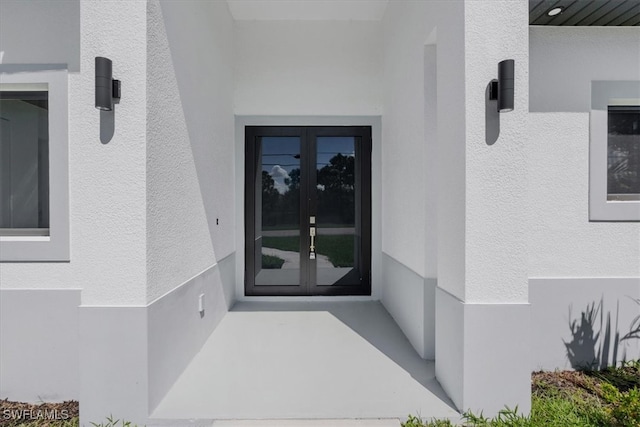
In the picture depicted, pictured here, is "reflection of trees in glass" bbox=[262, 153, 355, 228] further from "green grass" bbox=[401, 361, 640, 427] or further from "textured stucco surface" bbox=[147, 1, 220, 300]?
"green grass" bbox=[401, 361, 640, 427]

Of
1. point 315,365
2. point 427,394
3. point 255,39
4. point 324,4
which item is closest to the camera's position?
point 427,394

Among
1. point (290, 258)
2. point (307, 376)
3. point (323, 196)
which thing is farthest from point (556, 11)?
point (290, 258)

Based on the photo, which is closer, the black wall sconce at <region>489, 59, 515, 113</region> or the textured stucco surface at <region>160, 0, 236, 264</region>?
Result: the black wall sconce at <region>489, 59, 515, 113</region>

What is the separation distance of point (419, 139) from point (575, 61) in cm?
203

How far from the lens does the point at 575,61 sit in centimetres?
412

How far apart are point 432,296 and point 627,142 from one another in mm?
3084

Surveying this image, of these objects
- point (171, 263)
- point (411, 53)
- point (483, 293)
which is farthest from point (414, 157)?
point (171, 263)

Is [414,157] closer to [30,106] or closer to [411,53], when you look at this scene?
[411,53]

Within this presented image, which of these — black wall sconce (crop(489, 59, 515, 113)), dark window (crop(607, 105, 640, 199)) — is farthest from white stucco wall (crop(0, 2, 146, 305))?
dark window (crop(607, 105, 640, 199))

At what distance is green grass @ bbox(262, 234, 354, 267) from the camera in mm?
6539

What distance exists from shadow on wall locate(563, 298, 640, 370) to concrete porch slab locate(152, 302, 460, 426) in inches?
68.2

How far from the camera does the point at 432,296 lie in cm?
409

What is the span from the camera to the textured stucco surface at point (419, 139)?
314 cm

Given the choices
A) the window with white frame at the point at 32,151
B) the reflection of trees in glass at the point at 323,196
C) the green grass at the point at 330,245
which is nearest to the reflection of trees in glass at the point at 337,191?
the reflection of trees in glass at the point at 323,196
